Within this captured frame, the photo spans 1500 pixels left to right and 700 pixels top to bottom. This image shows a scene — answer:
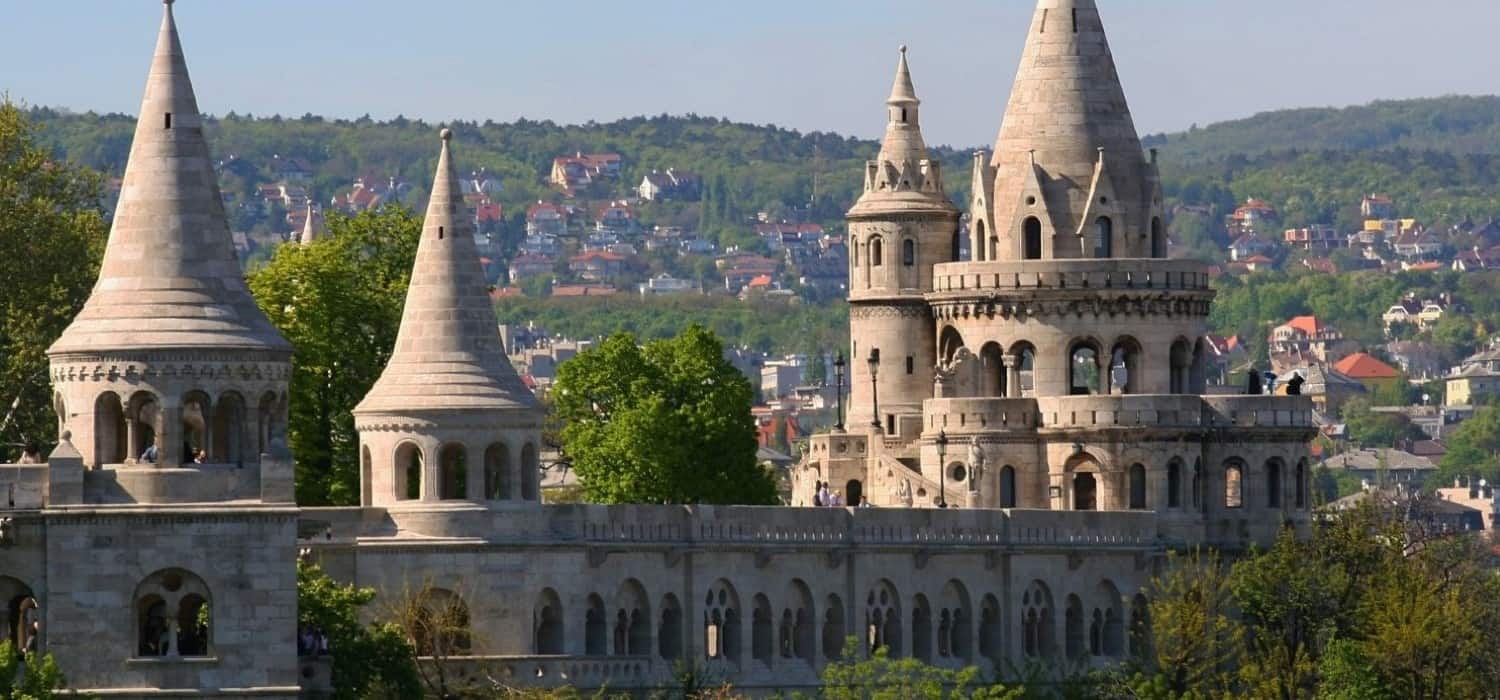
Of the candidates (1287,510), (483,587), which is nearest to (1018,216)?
(1287,510)

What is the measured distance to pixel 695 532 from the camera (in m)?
120

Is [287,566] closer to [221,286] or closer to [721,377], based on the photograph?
A: [221,286]

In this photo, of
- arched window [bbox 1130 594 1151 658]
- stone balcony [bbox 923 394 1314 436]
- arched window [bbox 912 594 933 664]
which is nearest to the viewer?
arched window [bbox 912 594 933 664]

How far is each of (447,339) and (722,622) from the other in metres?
13.2

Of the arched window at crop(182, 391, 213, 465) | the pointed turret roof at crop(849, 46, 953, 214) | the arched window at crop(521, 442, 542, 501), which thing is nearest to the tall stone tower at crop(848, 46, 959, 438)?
the pointed turret roof at crop(849, 46, 953, 214)

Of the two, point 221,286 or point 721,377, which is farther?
point 721,377

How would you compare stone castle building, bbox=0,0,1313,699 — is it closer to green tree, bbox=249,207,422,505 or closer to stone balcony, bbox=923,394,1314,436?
stone balcony, bbox=923,394,1314,436

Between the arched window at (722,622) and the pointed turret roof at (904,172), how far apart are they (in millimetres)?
26990

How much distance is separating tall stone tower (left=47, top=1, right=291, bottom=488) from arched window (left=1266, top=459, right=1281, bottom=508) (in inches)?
1776

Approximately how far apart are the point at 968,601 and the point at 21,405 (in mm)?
23478

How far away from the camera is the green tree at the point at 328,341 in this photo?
12825 cm

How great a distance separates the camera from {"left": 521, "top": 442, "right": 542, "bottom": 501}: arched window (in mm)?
112500

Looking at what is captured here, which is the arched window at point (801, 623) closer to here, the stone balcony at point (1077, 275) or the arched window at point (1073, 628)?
the arched window at point (1073, 628)

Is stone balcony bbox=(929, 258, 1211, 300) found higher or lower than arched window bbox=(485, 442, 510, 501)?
higher
